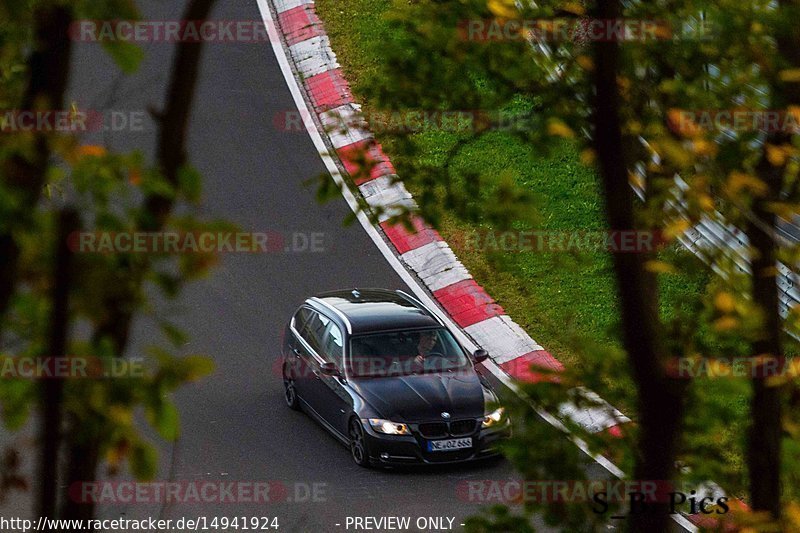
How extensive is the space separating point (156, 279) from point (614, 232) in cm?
163

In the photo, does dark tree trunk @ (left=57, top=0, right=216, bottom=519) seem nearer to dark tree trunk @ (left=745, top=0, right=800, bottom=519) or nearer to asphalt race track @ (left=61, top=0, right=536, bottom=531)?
dark tree trunk @ (left=745, top=0, right=800, bottom=519)

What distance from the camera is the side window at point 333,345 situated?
1237 centimetres

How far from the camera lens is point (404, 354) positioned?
40.4ft

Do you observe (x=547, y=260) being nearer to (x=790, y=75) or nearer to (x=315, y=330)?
(x=315, y=330)

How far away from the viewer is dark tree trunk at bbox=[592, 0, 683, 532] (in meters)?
3.62

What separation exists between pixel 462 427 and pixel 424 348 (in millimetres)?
1148

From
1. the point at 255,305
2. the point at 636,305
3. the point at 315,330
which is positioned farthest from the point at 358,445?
the point at 636,305

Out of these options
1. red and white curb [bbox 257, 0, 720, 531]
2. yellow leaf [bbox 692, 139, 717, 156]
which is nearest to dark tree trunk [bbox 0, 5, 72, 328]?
yellow leaf [bbox 692, 139, 717, 156]

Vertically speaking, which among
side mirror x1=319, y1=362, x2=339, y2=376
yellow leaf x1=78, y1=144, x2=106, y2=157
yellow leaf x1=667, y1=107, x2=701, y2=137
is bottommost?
side mirror x1=319, y1=362, x2=339, y2=376

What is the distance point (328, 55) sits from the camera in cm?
1944

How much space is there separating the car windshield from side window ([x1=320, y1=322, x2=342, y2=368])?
0.50 ft

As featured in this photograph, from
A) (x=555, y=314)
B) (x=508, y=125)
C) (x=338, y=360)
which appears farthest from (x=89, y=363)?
(x=555, y=314)

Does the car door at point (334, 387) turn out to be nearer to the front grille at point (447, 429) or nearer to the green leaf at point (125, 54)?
the front grille at point (447, 429)

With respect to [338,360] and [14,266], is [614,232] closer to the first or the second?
[14,266]
